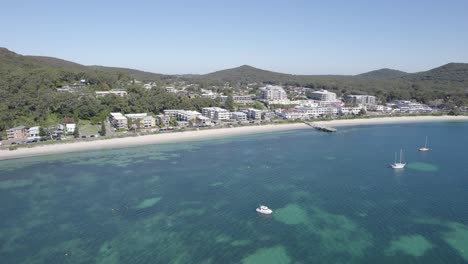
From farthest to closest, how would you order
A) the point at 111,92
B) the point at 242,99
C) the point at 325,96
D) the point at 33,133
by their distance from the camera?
1. the point at 325,96
2. the point at 242,99
3. the point at 111,92
4. the point at 33,133

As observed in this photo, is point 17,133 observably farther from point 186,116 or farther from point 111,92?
point 186,116

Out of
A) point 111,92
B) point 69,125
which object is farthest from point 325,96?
point 69,125

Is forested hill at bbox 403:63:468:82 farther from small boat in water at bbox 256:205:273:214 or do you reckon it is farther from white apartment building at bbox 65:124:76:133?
white apartment building at bbox 65:124:76:133

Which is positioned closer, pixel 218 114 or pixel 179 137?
pixel 179 137

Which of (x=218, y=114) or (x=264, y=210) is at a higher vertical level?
(x=218, y=114)

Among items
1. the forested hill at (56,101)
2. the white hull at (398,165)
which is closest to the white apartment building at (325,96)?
the forested hill at (56,101)

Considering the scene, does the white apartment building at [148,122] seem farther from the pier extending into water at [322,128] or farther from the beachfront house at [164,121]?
the pier extending into water at [322,128]

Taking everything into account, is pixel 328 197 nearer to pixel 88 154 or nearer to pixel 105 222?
pixel 105 222
